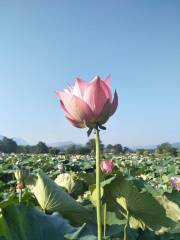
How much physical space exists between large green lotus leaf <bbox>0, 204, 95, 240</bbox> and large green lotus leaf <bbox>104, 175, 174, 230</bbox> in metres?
0.30

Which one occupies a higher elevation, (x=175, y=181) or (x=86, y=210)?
(x=175, y=181)

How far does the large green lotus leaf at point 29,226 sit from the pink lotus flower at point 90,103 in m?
0.29

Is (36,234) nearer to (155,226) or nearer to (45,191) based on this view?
(45,191)

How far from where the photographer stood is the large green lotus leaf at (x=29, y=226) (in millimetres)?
1120

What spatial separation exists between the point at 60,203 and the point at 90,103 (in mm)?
558

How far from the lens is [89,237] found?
111 centimetres

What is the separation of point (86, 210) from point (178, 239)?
0.53 m

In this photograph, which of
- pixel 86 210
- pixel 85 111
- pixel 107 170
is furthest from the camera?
pixel 107 170

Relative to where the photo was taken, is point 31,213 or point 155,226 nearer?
point 31,213

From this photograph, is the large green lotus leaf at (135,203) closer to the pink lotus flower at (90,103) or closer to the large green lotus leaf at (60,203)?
the large green lotus leaf at (60,203)

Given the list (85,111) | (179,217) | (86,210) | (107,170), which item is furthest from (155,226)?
(107,170)

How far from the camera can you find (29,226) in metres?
1.15

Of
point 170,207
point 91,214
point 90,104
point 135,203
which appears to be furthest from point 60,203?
point 90,104

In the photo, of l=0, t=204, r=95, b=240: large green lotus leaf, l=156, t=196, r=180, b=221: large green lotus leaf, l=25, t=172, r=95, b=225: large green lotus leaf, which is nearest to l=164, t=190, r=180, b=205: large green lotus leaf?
l=156, t=196, r=180, b=221: large green lotus leaf
